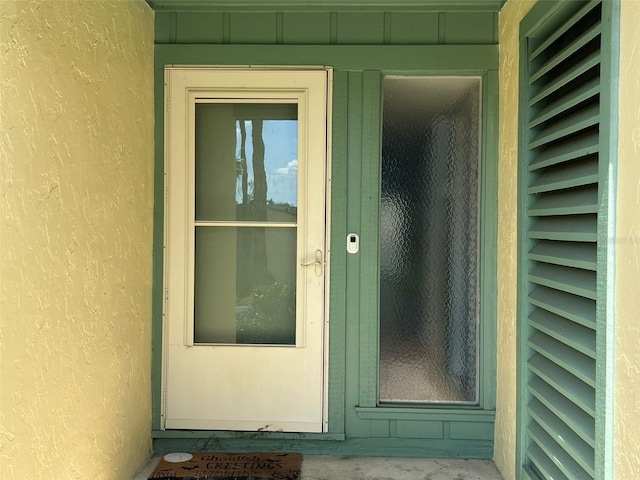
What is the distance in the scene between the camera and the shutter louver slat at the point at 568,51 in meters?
1.88

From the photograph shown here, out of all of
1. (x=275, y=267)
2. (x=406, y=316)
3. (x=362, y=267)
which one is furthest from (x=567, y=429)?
(x=275, y=267)

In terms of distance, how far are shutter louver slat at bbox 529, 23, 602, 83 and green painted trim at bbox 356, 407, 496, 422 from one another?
1707 millimetres

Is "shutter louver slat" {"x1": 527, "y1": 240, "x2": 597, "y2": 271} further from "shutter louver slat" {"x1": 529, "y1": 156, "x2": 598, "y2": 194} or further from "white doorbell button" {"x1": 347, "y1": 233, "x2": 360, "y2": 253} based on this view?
"white doorbell button" {"x1": 347, "y1": 233, "x2": 360, "y2": 253}

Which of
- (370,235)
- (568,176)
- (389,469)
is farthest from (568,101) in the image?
(389,469)

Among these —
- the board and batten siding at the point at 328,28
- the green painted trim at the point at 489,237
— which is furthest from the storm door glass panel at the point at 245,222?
Answer: the green painted trim at the point at 489,237

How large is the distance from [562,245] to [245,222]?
5.28 feet

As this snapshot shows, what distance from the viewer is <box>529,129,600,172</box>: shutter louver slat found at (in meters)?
1.93

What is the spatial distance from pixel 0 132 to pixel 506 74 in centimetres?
229

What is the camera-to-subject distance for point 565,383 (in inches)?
81.7

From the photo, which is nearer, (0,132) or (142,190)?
(0,132)

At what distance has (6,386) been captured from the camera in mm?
1739

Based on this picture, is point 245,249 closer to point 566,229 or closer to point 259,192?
point 259,192

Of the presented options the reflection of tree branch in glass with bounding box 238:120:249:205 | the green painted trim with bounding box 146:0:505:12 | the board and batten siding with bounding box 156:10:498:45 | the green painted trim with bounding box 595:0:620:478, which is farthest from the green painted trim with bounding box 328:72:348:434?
the green painted trim with bounding box 595:0:620:478

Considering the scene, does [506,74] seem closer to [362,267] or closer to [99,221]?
[362,267]
